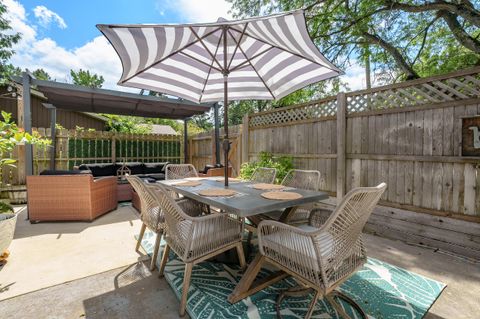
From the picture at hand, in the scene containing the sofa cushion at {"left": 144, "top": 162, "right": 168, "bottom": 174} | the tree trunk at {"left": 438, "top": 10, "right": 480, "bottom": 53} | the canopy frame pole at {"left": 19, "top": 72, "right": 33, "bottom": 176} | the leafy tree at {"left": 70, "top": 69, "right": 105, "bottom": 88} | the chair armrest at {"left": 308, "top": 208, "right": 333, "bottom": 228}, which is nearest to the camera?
the chair armrest at {"left": 308, "top": 208, "right": 333, "bottom": 228}

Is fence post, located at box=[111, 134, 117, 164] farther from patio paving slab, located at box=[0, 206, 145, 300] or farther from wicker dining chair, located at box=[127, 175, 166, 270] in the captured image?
wicker dining chair, located at box=[127, 175, 166, 270]

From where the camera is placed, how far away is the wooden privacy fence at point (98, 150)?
5.92 metres

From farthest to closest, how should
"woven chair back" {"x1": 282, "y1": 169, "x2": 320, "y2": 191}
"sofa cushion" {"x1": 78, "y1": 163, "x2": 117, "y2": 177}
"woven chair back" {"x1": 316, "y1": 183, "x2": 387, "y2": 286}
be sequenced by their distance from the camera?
"sofa cushion" {"x1": 78, "y1": 163, "x2": 117, "y2": 177} < "woven chair back" {"x1": 282, "y1": 169, "x2": 320, "y2": 191} < "woven chair back" {"x1": 316, "y1": 183, "x2": 387, "y2": 286}

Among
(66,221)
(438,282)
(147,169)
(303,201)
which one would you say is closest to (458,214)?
(438,282)

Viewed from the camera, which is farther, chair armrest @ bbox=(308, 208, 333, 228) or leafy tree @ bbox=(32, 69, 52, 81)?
leafy tree @ bbox=(32, 69, 52, 81)

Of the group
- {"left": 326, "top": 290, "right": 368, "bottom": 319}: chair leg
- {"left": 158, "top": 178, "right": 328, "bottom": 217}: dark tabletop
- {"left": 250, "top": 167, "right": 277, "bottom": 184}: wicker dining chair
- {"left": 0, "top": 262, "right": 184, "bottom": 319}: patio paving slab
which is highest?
{"left": 250, "top": 167, "right": 277, "bottom": 184}: wicker dining chair

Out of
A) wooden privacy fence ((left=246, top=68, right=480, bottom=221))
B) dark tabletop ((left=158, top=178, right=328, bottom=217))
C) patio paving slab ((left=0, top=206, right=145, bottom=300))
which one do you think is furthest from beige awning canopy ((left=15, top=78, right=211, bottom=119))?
dark tabletop ((left=158, top=178, right=328, bottom=217))

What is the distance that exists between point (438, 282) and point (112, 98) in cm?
587

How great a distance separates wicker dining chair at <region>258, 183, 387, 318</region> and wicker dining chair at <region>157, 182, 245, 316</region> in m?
0.46

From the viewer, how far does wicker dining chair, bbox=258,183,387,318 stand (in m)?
1.32

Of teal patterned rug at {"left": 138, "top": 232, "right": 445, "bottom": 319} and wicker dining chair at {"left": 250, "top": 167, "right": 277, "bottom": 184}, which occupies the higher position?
wicker dining chair at {"left": 250, "top": 167, "right": 277, "bottom": 184}

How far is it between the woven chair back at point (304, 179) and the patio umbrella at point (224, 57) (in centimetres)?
101

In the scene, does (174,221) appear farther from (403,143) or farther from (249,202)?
(403,143)

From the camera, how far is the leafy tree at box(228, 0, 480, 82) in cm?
503
